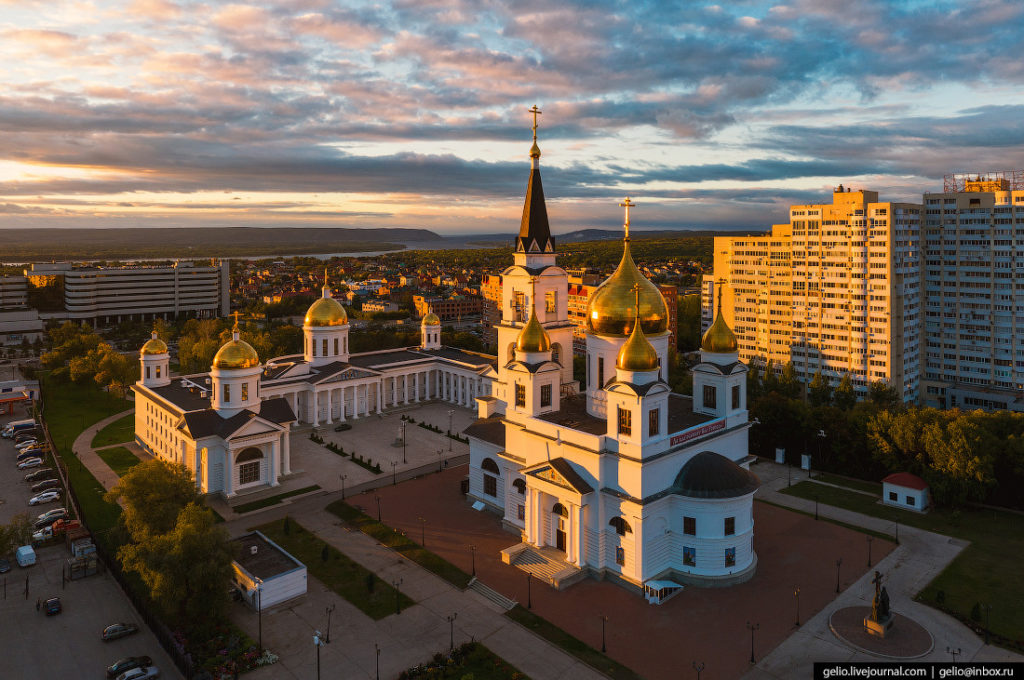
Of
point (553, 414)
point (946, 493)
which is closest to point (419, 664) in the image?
point (553, 414)

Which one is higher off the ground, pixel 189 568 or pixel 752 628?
pixel 189 568

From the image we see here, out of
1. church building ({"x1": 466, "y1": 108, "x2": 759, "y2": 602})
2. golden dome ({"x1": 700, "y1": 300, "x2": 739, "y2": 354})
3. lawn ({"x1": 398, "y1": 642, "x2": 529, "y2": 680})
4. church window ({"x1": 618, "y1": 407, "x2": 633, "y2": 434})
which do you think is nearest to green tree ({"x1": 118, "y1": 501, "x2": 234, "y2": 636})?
lawn ({"x1": 398, "y1": 642, "x2": 529, "y2": 680})

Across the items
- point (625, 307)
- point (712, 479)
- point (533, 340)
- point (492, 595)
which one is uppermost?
point (625, 307)

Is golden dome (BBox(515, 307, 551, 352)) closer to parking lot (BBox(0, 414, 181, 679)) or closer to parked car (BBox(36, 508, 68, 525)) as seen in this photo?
parking lot (BBox(0, 414, 181, 679))

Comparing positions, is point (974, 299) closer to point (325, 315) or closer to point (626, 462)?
point (626, 462)

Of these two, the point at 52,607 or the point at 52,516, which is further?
the point at 52,516

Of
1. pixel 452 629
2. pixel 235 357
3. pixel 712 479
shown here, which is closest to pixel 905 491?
pixel 712 479

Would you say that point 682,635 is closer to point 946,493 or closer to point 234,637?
point 234,637
